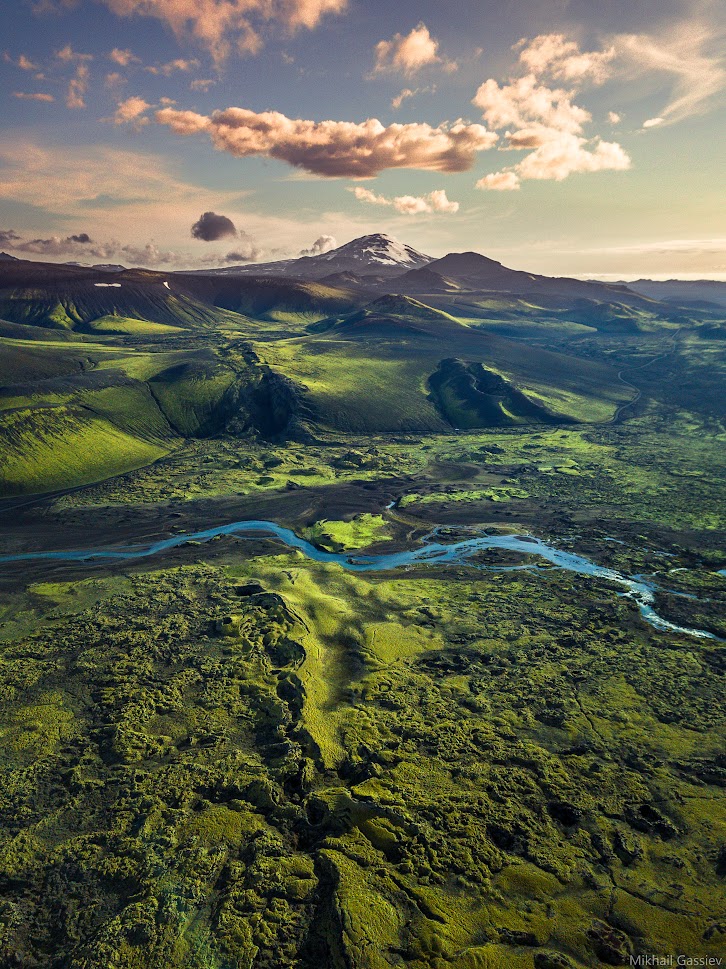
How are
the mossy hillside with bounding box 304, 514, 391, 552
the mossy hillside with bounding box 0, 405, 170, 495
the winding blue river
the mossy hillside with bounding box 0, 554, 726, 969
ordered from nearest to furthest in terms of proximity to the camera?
1. the mossy hillside with bounding box 0, 554, 726, 969
2. the winding blue river
3. the mossy hillside with bounding box 304, 514, 391, 552
4. the mossy hillside with bounding box 0, 405, 170, 495

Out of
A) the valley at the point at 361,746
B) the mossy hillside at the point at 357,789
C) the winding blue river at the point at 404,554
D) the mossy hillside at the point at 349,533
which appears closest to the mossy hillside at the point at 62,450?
the valley at the point at 361,746

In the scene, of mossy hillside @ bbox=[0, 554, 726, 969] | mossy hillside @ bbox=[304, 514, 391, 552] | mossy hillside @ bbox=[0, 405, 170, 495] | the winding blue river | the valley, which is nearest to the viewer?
mossy hillside @ bbox=[0, 554, 726, 969]

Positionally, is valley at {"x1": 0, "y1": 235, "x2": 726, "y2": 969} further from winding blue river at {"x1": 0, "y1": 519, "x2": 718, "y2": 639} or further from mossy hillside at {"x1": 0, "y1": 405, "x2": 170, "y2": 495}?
mossy hillside at {"x1": 0, "y1": 405, "x2": 170, "y2": 495}

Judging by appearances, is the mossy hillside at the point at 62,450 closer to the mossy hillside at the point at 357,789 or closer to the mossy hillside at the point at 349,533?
the mossy hillside at the point at 349,533

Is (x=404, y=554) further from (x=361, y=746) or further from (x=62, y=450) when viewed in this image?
(x=62, y=450)

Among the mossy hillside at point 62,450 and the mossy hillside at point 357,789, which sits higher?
the mossy hillside at point 62,450

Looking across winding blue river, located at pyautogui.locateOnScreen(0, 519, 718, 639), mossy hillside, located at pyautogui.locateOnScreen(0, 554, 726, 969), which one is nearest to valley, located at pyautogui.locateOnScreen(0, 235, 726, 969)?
mossy hillside, located at pyautogui.locateOnScreen(0, 554, 726, 969)

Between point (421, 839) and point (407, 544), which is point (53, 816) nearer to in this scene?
point (421, 839)

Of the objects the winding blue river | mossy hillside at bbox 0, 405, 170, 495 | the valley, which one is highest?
mossy hillside at bbox 0, 405, 170, 495

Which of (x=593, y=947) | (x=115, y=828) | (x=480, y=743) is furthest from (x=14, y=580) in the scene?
(x=593, y=947)
